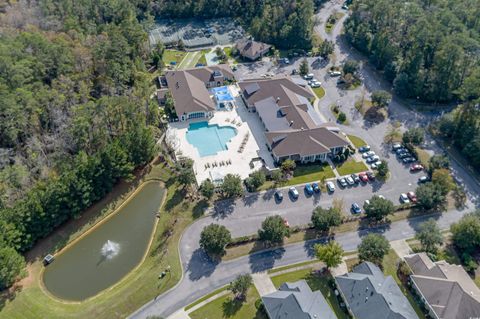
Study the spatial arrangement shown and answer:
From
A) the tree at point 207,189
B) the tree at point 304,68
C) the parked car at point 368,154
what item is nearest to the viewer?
the tree at point 207,189

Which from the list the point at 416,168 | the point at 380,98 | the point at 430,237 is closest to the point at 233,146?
the point at 380,98

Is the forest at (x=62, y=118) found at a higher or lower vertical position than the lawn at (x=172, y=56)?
higher

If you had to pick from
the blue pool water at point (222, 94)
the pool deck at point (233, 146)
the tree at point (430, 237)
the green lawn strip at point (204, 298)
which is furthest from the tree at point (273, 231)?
the blue pool water at point (222, 94)

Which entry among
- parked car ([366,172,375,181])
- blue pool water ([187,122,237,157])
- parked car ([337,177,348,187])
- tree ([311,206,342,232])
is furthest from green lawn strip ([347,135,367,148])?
blue pool water ([187,122,237,157])

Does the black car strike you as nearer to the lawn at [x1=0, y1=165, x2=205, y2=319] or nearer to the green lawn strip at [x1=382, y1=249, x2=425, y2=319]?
the green lawn strip at [x1=382, y1=249, x2=425, y2=319]

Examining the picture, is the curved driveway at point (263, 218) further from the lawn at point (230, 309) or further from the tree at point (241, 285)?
the tree at point (241, 285)

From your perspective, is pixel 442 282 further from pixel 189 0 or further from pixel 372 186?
pixel 189 0

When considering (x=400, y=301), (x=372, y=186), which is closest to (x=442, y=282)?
(x=400, y=301)
